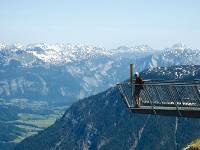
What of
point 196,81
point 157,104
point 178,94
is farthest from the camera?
point 157,104

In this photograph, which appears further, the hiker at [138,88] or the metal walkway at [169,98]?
the hiker at [138,88]

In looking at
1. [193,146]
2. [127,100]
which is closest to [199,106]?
[193,146]

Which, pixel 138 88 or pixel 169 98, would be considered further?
pixel 138 88

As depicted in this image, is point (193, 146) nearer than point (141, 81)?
Yes

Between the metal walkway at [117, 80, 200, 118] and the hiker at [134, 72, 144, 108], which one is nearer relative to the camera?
the metal walkway at [117, 80, 200, 118]

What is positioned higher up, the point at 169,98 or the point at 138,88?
the point at 138,88

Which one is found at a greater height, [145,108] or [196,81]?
[196,81]

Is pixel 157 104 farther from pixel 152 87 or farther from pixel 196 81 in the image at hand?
pixel 196 81

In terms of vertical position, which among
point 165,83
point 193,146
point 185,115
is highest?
point 165,83
